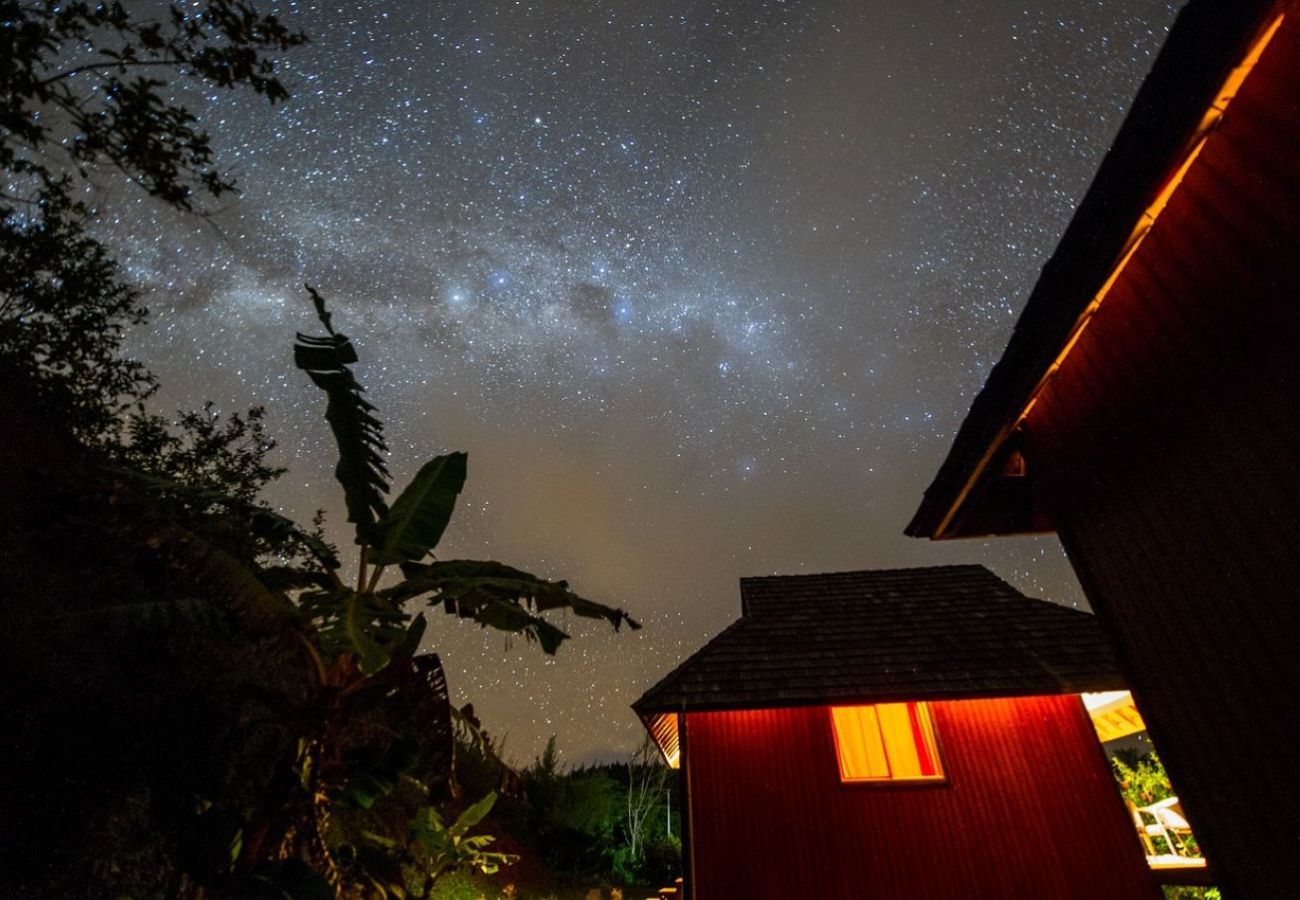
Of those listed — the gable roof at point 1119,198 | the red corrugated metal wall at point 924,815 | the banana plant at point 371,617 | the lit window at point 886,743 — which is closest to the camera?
the gable roof at point 1119,198

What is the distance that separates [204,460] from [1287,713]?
15.1 metres

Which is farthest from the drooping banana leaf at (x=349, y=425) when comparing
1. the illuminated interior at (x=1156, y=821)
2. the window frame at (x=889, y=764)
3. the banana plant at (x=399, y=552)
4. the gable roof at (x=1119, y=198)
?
the illuminated interior at (x=1156, y=821)

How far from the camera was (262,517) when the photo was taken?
18.7ft

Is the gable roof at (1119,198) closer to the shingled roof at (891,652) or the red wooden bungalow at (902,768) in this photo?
the shingled roof at (891,652)

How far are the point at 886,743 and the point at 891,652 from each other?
1.38 m

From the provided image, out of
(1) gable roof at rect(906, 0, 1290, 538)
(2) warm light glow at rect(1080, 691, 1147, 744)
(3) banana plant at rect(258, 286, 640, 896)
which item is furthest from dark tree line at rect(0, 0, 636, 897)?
(2) warm light glow at rect(1080, 691, 1147, 744)

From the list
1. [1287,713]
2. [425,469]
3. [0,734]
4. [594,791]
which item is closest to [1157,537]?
[1287,713]

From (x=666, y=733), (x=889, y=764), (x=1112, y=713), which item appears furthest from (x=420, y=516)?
(x=1112, y=713)

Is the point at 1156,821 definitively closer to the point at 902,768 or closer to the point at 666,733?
the point at 902,768

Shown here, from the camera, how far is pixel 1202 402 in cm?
270

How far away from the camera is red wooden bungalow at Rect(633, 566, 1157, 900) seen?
7.63 meters

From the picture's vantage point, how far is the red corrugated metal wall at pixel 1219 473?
230 cm

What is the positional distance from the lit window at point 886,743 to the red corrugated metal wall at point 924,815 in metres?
0.17

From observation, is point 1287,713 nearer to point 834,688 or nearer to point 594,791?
point 834,688
